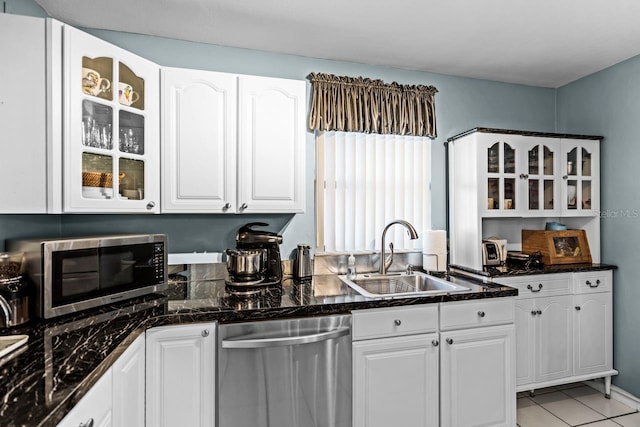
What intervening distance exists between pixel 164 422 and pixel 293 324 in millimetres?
687

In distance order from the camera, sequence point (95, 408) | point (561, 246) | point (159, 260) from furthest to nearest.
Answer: point (561, 246), point (159, 260), point (95, 408)

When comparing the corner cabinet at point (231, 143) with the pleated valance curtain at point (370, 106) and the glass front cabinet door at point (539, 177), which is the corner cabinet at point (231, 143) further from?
the glass front cabinet door at point (539, 177)

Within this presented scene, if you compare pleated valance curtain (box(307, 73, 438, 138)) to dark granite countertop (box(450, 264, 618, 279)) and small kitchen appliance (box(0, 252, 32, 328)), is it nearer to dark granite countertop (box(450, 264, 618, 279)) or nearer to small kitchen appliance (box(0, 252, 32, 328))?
dark granite countertop (box(450, 264, 618, 279))

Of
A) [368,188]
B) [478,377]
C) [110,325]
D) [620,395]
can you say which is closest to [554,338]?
[620,395]

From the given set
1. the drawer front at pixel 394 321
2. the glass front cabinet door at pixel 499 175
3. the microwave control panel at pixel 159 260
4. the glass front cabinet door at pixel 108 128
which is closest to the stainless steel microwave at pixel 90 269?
the microwave control panel at pixel 159 260

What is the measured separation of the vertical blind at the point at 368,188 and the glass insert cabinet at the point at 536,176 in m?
0.44

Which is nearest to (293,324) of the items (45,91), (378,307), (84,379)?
(378,307)

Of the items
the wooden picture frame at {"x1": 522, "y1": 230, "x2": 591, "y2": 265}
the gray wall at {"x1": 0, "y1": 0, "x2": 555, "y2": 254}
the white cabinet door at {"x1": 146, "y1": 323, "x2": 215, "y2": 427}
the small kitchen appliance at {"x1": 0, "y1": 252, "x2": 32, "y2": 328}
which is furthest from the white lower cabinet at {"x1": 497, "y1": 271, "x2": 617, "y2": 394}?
the small kitchen appliance at {"x1": 0, "y1": 252, "x2": 32, "y2": 328}

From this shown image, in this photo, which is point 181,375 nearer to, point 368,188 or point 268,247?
point 268,247

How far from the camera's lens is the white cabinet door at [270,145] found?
219 cm

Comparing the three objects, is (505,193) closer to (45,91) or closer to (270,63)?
(270,63)

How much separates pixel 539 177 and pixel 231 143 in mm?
2233

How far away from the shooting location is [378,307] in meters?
1.93

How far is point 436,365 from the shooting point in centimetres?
203
